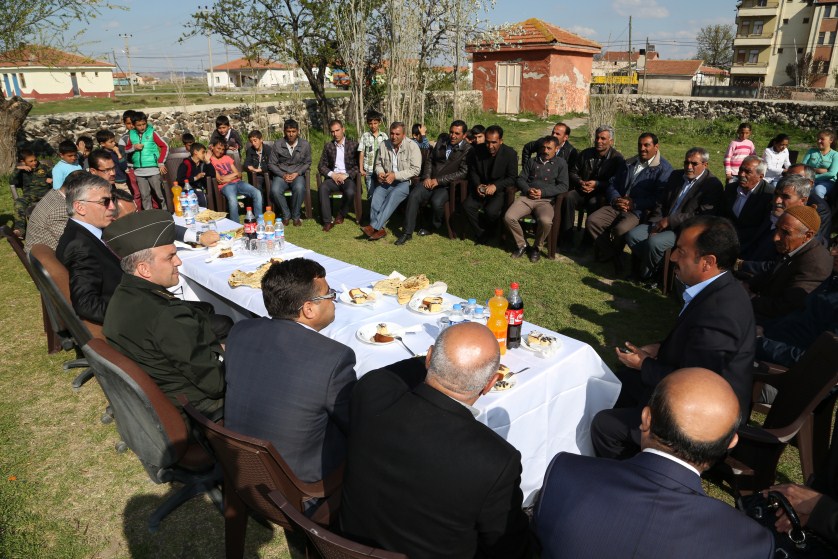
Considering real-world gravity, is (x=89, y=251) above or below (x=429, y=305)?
above

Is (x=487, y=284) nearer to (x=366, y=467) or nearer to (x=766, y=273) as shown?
(x=766, y=273)

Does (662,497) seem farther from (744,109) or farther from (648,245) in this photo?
(744,109)

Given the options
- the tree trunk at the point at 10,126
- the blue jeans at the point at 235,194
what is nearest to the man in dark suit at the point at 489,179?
the blue jeans at the point at 235,194

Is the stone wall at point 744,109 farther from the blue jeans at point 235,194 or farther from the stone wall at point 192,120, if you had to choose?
the blue jeans at point 235,194

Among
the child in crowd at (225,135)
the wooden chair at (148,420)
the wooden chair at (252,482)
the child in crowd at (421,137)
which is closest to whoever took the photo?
the wooden chair at (252,482)

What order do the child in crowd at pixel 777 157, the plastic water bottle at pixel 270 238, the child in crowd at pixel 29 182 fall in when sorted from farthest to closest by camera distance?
the child in crowd at pixel 777 157 < the child in crowd at pixel 29 182 < the plastic water bottle at pixel 270 238

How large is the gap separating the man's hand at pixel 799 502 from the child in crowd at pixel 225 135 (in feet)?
27.7

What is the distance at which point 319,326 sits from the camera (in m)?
2.52

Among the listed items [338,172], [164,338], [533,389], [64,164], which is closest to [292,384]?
[164,338]

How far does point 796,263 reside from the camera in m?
3.74

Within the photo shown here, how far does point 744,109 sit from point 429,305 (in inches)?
822

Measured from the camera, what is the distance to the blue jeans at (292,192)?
7965 mm

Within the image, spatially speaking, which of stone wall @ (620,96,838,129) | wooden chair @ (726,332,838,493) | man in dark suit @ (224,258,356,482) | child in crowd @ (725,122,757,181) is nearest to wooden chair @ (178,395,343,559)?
man in dark suit @ (224,258,356,482)

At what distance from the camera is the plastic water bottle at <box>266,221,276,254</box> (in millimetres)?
4566
